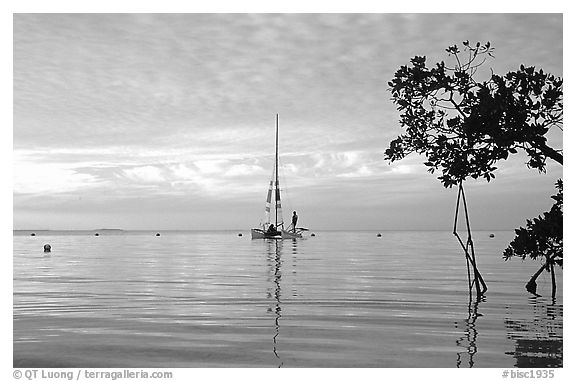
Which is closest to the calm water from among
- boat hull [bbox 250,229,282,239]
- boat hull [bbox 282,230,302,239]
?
boat hull [bbox 250,229,282,239]

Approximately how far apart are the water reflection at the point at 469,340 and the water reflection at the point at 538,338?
555mm

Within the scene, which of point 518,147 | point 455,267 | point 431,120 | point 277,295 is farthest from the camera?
point 455,267

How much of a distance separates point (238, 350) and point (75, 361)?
7.46ft

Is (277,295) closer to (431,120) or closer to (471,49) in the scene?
(431,120)

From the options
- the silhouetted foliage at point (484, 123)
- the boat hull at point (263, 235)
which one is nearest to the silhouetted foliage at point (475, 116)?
the silhouetted foliage at point (484, 123)

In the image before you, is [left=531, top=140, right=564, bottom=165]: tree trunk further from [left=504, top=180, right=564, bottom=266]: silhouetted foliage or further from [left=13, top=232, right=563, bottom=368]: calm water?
[left=13, top=232, right=563, bottom=368]: calm water

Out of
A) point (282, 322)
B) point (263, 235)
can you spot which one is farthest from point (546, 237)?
point (263, 235)

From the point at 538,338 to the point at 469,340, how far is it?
1.21m

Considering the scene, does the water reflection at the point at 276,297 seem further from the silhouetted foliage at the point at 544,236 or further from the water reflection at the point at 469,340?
the silhouetted foliage at the point at 544,236

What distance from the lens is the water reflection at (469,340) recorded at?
8984mm

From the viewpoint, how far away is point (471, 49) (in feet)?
41.6

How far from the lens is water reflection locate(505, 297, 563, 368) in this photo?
29.8 feet

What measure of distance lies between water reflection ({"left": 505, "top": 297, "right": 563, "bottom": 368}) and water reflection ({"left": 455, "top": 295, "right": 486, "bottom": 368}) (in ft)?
1.82
